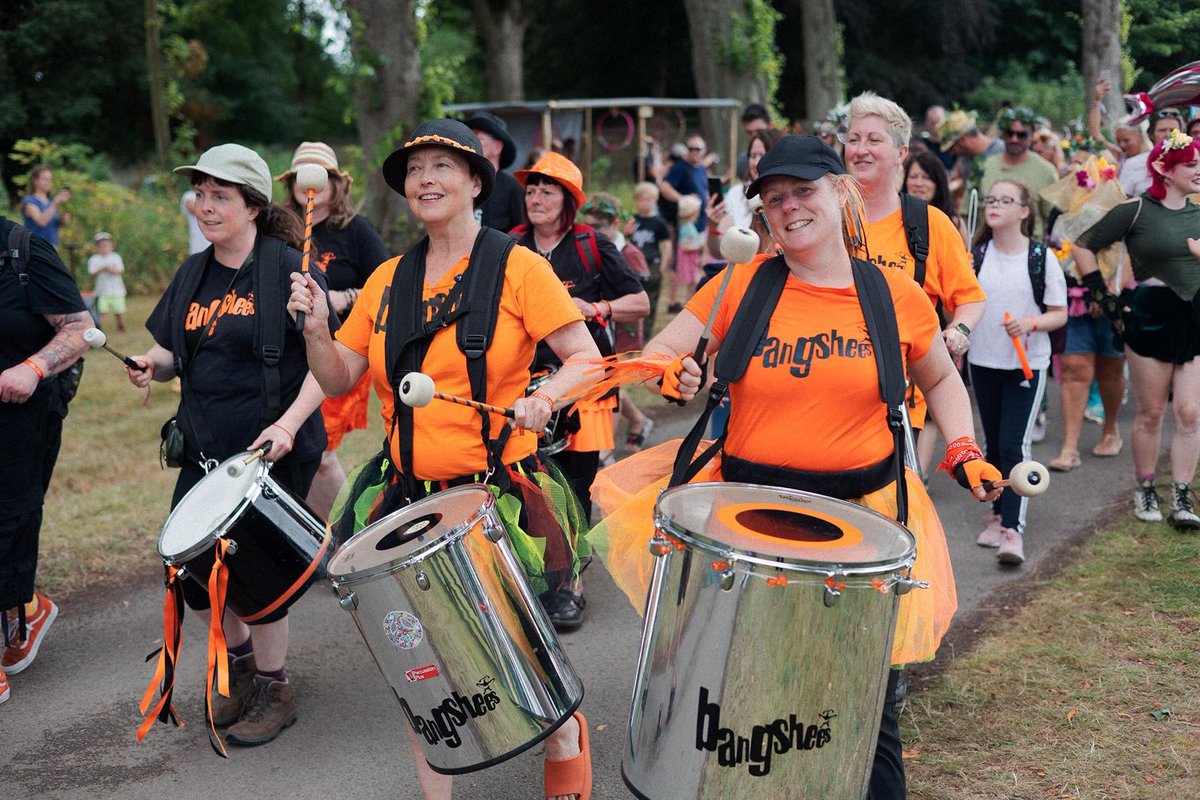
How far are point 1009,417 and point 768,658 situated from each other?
394cm

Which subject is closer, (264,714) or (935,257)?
(264,714)

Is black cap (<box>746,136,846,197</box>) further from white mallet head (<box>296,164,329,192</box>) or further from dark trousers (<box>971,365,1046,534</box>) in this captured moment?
dark trousers (<box>971,365,1046,534</box>)

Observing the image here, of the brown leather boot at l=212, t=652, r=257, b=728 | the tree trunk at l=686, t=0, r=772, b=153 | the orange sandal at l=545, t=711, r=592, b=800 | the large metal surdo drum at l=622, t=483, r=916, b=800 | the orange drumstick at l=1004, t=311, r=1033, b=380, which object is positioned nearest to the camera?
the large metal surdo drum at l=622, t=483, r=916, b=800

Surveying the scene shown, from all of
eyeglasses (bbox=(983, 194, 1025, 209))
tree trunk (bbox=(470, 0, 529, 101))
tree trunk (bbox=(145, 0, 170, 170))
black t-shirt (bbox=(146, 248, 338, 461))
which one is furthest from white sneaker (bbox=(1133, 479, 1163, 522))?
tree trunk (bbox=(470, 0, 529, 101))

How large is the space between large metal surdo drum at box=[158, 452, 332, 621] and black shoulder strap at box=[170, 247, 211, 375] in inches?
19.0

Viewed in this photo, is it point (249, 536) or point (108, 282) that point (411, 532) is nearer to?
point (249, 536)

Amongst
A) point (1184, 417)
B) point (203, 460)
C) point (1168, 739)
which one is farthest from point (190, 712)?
point (1184, 417)

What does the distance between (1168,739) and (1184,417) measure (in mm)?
2593

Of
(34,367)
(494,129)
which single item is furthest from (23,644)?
(494,129)

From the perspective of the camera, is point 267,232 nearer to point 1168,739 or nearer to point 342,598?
point 342,598

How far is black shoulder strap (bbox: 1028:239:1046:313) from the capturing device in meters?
6.17

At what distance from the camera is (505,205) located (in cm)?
663

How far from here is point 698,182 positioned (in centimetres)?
1473

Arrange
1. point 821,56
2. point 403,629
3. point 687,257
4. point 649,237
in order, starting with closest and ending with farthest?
point 403,629
point 649,237
point 687,257
point 821,56
